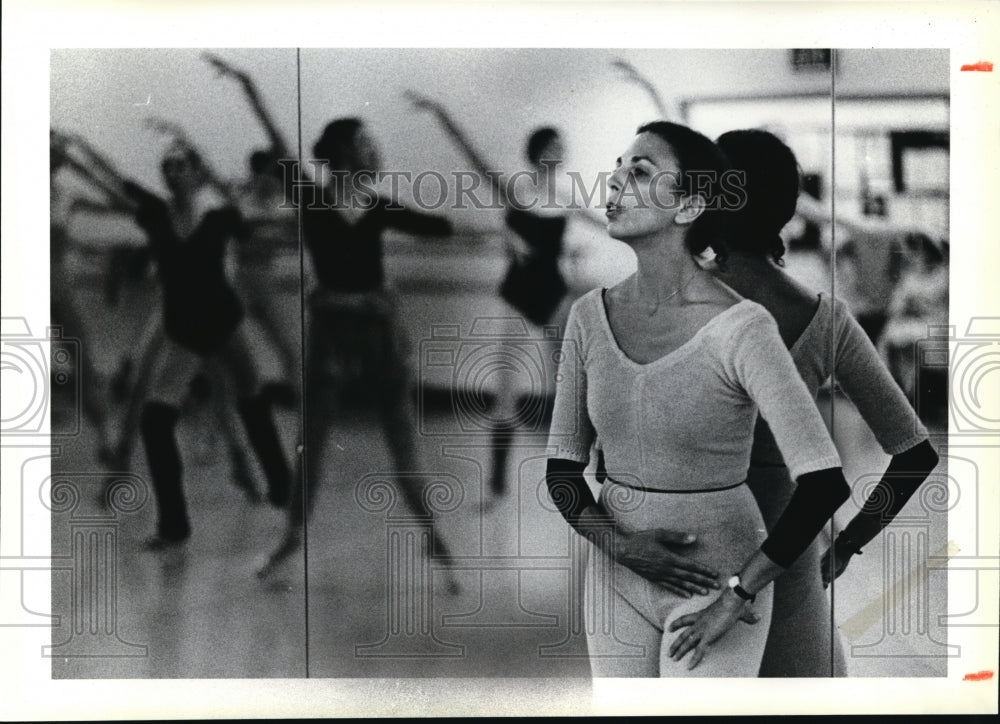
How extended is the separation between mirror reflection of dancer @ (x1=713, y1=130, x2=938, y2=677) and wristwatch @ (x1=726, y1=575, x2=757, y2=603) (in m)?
0.11

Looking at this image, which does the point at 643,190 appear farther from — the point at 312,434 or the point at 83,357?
the point at 83,357

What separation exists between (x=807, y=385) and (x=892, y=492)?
556 millimetres

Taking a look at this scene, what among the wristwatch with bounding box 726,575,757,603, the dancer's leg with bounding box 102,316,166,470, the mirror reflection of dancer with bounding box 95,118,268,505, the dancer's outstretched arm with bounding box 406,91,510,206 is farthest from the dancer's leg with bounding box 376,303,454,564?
the wristwatch with bounding box 726,575,757,603

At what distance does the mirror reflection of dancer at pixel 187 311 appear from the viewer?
15.7ft

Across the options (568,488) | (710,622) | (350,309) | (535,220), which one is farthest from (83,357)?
(710,622)

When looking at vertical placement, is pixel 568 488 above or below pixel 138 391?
below

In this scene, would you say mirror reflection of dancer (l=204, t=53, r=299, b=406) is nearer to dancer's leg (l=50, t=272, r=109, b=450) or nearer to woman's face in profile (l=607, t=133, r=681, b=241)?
dancer's leg (l=50, t=272, r=109, b=450)

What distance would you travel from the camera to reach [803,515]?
15.8ft

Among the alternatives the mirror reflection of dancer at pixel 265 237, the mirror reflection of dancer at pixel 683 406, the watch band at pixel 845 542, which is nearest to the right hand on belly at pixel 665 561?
the mirror reflection of dancer at pixel 683 406

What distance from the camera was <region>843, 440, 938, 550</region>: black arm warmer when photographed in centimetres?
487

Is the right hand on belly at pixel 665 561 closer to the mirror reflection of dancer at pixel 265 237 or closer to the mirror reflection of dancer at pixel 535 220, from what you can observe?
the mirror reflection of dancer at pixel 535 220

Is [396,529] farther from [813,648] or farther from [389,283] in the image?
[813,648]

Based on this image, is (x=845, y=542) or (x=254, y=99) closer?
(x=254, y=99)

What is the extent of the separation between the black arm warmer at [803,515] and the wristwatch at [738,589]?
16cm
